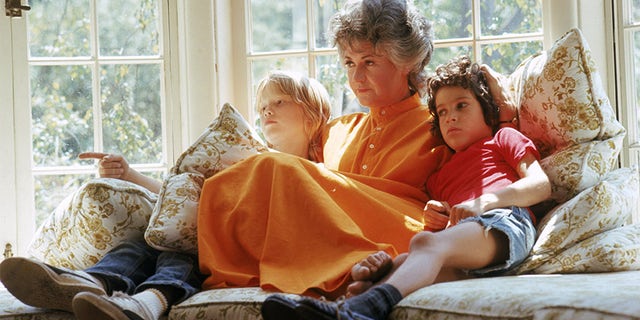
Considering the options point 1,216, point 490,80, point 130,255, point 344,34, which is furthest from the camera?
point 1,216

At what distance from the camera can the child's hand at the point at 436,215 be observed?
2365mm

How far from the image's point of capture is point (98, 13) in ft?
11.5

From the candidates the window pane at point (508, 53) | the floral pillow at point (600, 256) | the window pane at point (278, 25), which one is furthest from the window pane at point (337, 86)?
the floral pillow at point (600, 256)

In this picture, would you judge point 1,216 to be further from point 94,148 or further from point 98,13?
point 98,13

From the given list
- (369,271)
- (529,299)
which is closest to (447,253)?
(369,271)

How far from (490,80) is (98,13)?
170cm

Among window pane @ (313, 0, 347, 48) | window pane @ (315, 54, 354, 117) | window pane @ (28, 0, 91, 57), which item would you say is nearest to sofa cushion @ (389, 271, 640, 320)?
window pane @ (315, 54, 354, 117)

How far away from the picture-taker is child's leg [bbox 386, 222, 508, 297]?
6.59 ft

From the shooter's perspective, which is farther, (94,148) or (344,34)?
(94,148)

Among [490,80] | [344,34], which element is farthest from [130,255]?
[490,80]

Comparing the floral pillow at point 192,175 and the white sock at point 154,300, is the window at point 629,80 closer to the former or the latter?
the floral pillow at point 192,175

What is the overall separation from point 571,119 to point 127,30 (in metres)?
1.86

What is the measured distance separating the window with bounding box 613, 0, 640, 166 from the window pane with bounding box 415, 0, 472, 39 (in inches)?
22.3

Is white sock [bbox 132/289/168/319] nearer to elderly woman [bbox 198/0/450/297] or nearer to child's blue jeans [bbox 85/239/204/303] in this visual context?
child's blue jeans [bbox 85/239/204/303]
